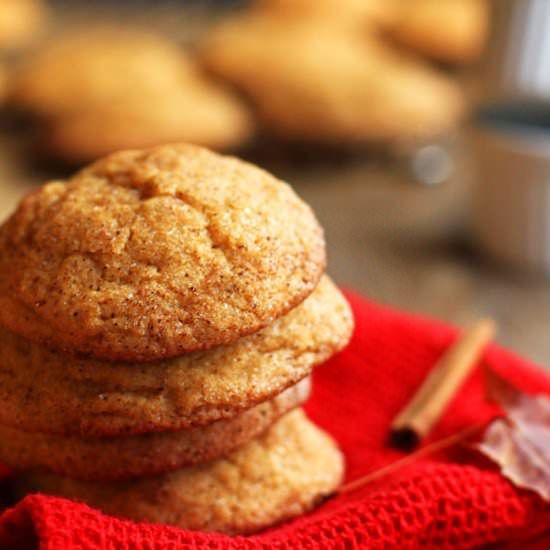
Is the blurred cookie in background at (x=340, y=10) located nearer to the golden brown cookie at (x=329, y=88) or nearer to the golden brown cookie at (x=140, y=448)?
the golden brown cookie at (x=329, y=88)

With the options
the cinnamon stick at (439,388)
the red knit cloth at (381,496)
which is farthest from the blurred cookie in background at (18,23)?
the cinnamon stick at (439,388)

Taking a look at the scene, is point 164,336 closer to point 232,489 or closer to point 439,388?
point 232,489

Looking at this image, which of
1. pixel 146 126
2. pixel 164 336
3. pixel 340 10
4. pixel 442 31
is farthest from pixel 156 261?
pixel 340 10

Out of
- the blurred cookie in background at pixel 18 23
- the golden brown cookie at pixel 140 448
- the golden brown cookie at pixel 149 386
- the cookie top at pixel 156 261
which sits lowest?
the blurred cookie in background at pixel 18 23

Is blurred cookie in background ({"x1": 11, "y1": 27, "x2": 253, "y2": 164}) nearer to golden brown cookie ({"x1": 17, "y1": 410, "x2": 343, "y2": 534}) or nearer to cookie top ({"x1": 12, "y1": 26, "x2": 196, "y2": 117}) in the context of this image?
cookie top ({"x1": 12, "y1": 26, "x2": 196, "y2": 117})

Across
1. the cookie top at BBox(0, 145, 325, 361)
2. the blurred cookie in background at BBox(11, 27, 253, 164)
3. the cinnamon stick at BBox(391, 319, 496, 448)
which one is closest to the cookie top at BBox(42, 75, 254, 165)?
the blurred cookie in background at BBox(11, 27, 253, 164)

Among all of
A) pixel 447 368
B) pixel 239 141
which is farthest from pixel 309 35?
pixel 447 368

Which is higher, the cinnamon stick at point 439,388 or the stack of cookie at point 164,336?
the stack of cookie at point 164,336
